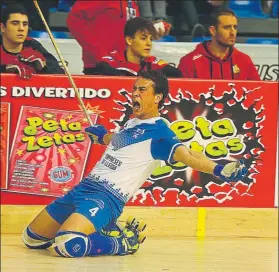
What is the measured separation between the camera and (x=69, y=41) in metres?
8.00

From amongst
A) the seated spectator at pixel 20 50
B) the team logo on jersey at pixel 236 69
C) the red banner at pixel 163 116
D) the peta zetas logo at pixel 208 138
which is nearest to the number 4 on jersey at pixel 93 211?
the red banner at pixel 163 116

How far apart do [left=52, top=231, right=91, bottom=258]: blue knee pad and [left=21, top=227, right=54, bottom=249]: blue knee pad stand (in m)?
0.38

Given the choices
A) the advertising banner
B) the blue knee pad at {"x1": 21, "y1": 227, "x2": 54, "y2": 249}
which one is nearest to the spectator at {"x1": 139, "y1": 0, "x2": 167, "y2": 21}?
the advertising banner

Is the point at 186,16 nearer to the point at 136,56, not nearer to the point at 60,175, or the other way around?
the point at 136,56

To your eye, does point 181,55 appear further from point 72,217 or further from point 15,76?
point 72,217

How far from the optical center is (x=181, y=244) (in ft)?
22.6

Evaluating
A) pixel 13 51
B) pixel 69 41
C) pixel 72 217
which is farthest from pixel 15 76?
pixel 72 217

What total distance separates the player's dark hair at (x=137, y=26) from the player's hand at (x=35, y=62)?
701 millimetres

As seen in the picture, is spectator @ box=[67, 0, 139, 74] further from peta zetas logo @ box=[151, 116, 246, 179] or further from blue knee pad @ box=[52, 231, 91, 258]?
blue knee pad @ box=[52, 231, 91, 258]

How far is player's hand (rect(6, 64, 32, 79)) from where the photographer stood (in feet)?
23.7

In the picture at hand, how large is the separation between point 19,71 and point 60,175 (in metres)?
0.81

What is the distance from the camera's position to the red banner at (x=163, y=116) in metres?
7.22

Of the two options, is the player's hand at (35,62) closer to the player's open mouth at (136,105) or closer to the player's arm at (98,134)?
the player's arm at (98,134)

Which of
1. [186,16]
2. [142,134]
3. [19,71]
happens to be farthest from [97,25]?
[142,134]
